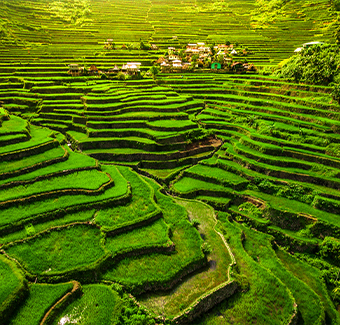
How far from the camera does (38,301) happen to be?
1246 centimetres

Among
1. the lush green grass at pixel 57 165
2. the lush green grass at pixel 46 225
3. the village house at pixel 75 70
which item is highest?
the village house at pixel 75 70

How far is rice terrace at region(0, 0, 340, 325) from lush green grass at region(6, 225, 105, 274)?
0.27 ft

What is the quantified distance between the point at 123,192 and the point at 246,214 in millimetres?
11375

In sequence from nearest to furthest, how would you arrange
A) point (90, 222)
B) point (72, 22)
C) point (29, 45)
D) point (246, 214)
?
point (90, 222) → point (246, 214) → point (29, 45) → point (72, 22)

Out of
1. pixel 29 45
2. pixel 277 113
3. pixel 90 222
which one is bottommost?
pixel 90 222

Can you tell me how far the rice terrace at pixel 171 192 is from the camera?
1408 cm

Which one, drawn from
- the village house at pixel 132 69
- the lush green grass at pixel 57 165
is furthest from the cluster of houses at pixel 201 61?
the lush green grass at pixel 57 165

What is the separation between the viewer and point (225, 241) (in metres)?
18.5

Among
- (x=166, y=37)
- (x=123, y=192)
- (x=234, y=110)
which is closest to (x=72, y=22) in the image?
(x=166, y=37)

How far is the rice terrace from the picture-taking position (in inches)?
554

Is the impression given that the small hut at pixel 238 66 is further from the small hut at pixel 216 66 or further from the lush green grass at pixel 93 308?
the lush green grass at pixel 93 308

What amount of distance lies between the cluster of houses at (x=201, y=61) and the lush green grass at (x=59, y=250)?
4516 centimetres

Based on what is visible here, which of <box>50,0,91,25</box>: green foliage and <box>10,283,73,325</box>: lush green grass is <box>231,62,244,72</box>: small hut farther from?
<box>50,0,91,25</box>: green foliage

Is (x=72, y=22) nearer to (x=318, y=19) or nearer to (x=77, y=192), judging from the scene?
(x=318, y=19)
